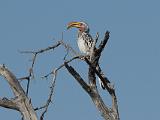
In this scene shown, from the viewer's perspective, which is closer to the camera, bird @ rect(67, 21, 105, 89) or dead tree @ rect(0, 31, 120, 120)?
dead tree @ rect(0, 31, 120, 120)

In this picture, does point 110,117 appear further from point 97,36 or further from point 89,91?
point 97,36

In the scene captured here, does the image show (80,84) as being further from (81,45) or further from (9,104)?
(81,45)

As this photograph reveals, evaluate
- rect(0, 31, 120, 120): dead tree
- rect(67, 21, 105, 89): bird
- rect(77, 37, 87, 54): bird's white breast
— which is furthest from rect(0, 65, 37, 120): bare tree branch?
rect(77, 37, 87, 54): bird's white breast

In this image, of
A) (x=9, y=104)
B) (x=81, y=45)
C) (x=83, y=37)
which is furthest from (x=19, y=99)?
(x=83, y=37)

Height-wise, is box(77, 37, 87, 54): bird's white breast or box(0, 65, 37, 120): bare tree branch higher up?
box(77, 37, 87, 54): bird's white breast

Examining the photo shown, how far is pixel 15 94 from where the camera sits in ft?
30.5

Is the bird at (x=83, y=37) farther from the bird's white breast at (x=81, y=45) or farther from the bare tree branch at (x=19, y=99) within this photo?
the bare tree branch at (x=19, y=99)

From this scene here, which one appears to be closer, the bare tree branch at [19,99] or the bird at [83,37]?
the bare tree branch at [19,99]

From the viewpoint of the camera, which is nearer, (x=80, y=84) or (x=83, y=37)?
(x=80, y=84)

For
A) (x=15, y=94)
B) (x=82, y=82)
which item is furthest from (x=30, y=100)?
(x=82, y=82)

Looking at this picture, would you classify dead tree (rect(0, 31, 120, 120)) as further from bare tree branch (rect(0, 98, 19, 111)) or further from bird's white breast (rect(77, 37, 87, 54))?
bird's white breast (rect(77, 37, 87, 54))

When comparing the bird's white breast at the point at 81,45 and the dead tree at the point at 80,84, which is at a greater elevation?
the bird's white breast at the point at 81,45

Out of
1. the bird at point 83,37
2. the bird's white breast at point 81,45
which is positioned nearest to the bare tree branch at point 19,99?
the bird at point 83,37

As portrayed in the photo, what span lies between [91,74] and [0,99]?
1.49 m
